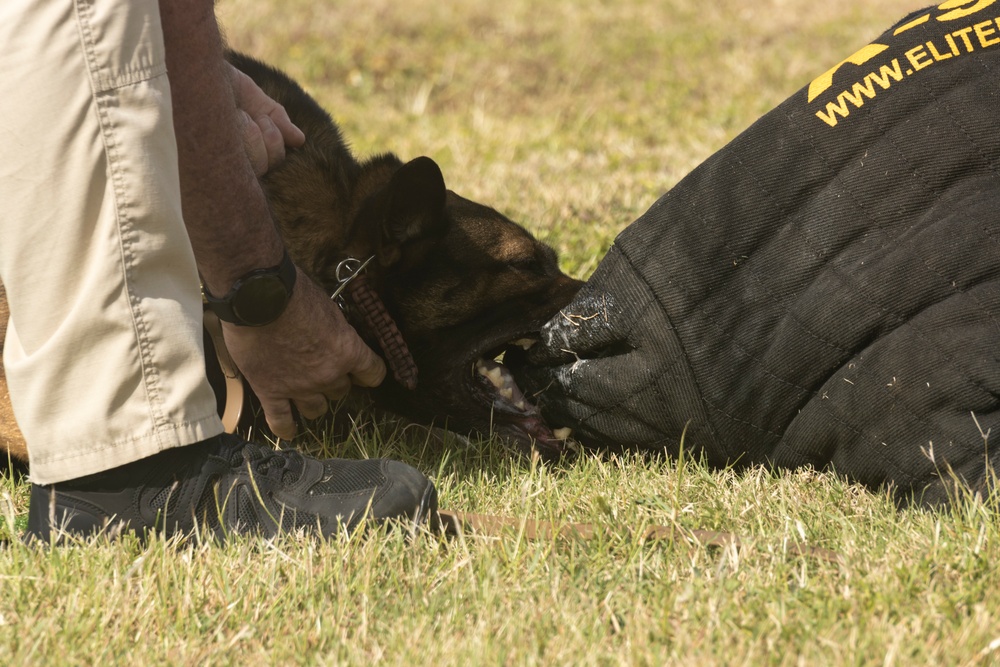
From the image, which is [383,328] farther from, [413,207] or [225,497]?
[225,497]

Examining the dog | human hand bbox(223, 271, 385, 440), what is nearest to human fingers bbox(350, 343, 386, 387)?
human hand bbox(223, 271, 385, 440)

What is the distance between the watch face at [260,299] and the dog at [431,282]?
1.55ft

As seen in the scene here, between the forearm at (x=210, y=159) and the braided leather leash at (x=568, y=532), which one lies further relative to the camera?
the forearm at (x=210, y=159)

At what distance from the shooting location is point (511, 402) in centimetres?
312

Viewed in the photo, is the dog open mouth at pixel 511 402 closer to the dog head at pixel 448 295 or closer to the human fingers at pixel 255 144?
the dog head at pixel 448 295

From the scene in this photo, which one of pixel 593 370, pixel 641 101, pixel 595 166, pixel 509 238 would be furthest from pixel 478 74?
pixel 593 370

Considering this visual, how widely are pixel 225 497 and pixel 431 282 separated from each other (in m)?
1.07

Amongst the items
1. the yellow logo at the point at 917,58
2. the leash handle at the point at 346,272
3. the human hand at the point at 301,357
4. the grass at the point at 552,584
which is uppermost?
the leash handle at the point at 346,272

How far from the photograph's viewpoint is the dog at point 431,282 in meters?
3.07

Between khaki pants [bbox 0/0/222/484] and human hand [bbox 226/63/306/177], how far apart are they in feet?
3.05

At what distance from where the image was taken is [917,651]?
176cm

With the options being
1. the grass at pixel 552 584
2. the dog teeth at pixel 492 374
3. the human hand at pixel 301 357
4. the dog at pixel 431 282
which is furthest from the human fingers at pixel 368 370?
the dog teeth at pixel 492 374

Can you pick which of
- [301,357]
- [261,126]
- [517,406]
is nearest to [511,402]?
[517,406]

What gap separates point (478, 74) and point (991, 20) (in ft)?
21.3
